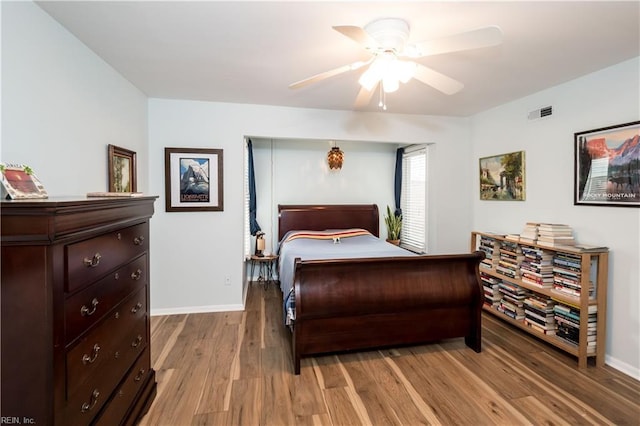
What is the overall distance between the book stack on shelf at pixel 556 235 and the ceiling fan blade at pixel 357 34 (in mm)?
2404

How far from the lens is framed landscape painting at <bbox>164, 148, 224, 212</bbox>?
11.6 ft

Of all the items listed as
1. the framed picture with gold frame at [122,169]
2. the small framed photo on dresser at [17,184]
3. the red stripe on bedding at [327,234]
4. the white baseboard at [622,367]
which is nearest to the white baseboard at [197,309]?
the red stripe on bedding at [327,234]

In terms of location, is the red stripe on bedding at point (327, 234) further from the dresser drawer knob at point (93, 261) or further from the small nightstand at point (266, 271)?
the dresser drawer knob at point (93, 261)

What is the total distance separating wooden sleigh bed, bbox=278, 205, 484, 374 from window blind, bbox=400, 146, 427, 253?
1.81 meters

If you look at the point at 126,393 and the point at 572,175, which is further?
the point at 572,175

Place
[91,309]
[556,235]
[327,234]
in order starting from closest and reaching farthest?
[91,309]
[556,235]
[327,234]

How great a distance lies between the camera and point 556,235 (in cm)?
279

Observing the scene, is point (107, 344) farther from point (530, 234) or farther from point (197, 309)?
point (530, 234)

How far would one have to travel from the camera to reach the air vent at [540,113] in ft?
10.2

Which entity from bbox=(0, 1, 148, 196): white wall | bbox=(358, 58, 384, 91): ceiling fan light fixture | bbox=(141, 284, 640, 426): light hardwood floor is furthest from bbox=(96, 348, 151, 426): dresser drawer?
bbox=(358, 58, 384, 91): ceiling fan light fixture

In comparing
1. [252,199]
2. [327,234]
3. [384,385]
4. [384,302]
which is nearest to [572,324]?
[384,302]

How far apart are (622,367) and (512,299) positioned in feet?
3.03

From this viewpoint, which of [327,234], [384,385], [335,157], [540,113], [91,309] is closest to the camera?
[91,309]

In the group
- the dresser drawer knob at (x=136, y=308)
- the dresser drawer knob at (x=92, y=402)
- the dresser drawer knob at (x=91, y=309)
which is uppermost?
the dresser drawer knob at (x=91, y=309)
